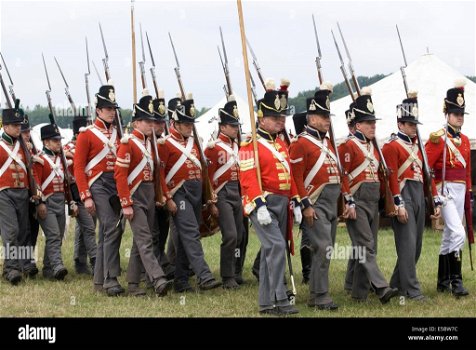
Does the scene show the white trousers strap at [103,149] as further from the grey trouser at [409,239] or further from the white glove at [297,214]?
the grey trouser at [409,239]

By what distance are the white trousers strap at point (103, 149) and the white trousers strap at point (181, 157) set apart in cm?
68

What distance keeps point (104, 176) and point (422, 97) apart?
1014cm

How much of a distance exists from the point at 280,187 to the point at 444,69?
11.6 meters

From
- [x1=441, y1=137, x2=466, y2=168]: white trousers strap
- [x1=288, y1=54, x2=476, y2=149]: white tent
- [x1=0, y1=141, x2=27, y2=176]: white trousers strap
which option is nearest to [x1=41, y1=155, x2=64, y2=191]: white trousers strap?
[x1=0, y1=141, x2=27, y2=176]: white trousers strap

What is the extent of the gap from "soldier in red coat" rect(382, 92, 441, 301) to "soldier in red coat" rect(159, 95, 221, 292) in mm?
2067

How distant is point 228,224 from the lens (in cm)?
1083

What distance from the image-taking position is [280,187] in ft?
29.0

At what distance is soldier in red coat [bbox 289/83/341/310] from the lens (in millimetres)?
9148

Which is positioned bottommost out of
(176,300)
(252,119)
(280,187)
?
(176,300)

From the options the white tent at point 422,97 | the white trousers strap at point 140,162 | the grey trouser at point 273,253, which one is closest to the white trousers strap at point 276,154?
the grey trouser at point 273,253

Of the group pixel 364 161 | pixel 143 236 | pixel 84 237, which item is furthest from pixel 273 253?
pixel 84 237

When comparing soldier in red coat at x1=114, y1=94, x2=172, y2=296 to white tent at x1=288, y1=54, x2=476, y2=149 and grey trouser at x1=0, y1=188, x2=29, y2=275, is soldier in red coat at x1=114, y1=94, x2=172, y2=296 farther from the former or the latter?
white tent at x1=288, y1=54, x2=476, y2=149
